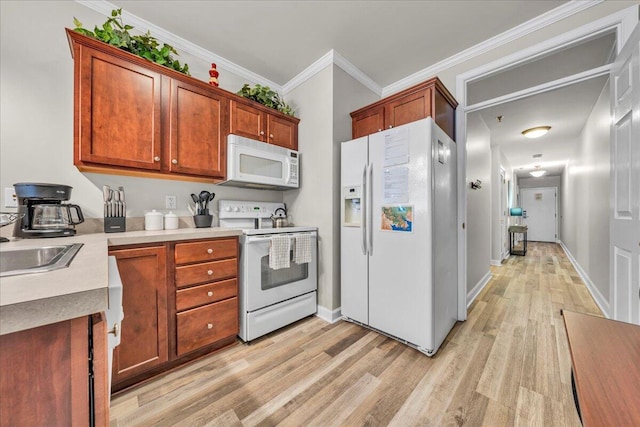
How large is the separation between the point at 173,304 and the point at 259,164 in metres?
1.37

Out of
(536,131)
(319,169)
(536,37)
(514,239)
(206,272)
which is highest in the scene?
(536,37)

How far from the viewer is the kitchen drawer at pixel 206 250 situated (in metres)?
1.66

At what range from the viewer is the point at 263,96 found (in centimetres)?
244

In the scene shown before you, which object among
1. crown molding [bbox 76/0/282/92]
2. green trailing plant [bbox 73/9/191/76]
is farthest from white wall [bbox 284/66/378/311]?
green trailing plant [bbox 73/9/191/76]

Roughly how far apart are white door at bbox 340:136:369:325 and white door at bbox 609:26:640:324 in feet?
5.19

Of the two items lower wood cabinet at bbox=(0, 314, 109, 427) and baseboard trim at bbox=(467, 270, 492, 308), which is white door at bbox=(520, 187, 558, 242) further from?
lower wood cabinet at bbox=(0, 314, 109, 427)

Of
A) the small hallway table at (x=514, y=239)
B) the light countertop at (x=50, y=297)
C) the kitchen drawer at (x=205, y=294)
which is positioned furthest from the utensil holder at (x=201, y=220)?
the small hallway table at (x=514, y=239)

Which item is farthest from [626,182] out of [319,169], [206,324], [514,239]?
[514,239]

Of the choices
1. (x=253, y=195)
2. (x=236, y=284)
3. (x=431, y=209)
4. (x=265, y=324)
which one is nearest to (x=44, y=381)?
(x=236, y=284)

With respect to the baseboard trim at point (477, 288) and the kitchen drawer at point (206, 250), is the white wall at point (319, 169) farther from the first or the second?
the baseboard trim at point (477, 288)

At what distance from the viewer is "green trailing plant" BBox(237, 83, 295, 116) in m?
2.39

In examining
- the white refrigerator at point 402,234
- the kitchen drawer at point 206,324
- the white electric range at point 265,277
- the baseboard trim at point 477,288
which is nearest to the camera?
the kitchen drawer at point 206,324

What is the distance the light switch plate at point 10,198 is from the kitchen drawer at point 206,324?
1.24 metres

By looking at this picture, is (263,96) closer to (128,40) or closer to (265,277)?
(128,40)
